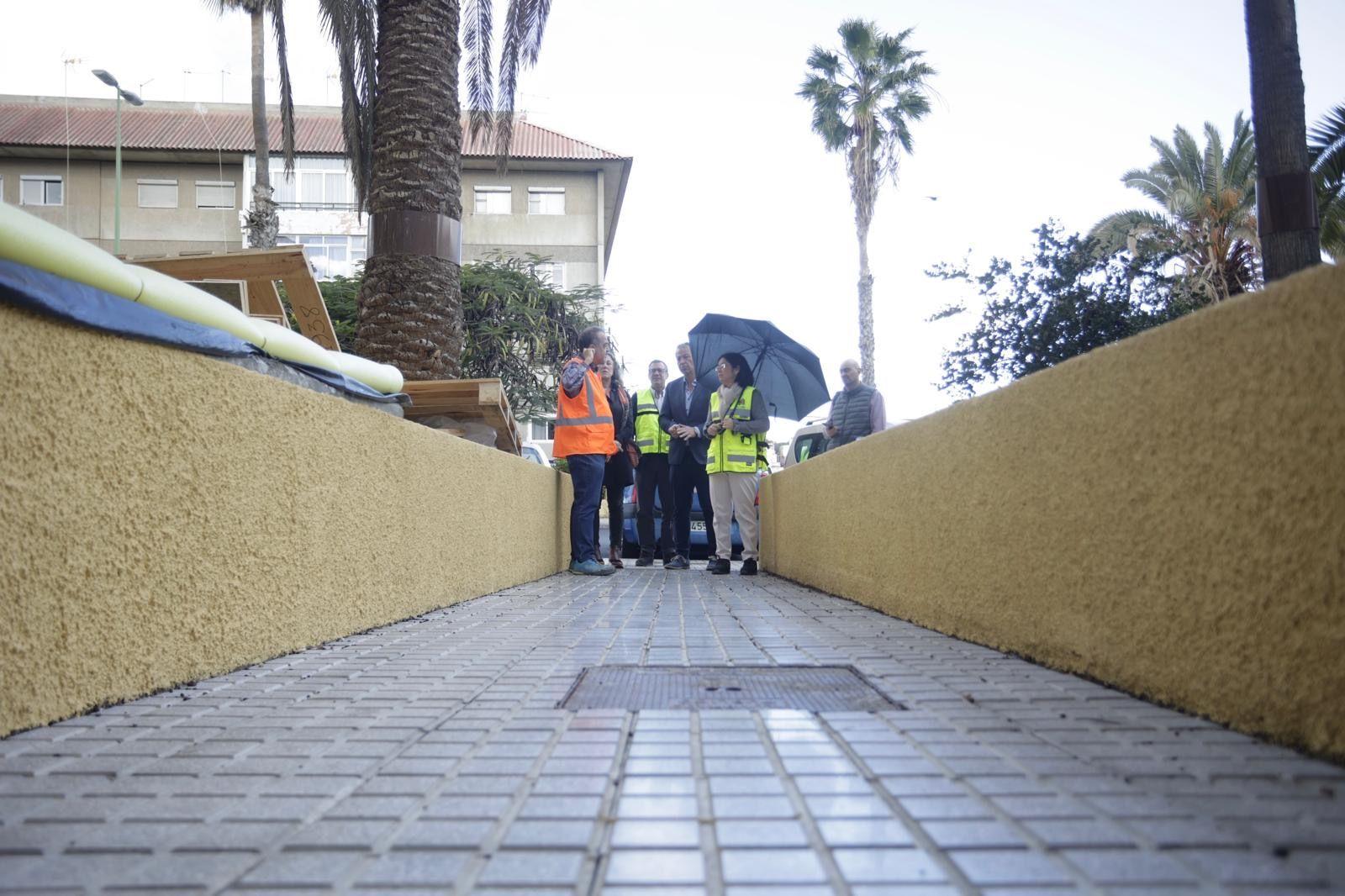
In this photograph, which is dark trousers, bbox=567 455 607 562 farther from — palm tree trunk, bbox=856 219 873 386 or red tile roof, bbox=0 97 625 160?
red tile roof, bbox=0 97 625 160

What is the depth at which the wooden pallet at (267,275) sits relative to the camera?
845 centimetres

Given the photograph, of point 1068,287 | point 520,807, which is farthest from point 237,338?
point 1068,287

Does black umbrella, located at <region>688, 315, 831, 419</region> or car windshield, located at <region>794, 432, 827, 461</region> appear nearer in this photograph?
black umbrella, located at <region>688, 315, 831, 419</region>

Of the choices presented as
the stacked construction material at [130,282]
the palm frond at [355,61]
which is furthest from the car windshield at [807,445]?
the stacked construction material at [130,282]

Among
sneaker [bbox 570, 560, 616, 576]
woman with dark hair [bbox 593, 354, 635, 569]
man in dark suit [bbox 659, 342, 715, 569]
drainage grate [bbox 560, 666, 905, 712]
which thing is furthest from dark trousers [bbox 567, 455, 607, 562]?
drainage grate [bbox 560, 666, 905, 712]

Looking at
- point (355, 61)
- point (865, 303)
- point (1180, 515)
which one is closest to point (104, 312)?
point (1180, 515)

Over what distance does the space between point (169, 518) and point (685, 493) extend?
335 inches

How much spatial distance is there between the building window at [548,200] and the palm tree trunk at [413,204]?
27.9 m

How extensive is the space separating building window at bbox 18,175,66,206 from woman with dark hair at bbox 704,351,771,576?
34.4 m

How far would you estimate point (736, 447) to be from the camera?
11.1 metres

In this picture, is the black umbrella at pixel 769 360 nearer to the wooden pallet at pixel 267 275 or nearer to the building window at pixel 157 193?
the wooden pallet at pixel 267 275

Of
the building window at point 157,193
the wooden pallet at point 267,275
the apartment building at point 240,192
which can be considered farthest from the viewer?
the building window at point 157,193

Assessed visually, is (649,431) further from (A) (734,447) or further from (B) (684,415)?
(A) (734,447)

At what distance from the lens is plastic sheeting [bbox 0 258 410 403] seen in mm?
3193
